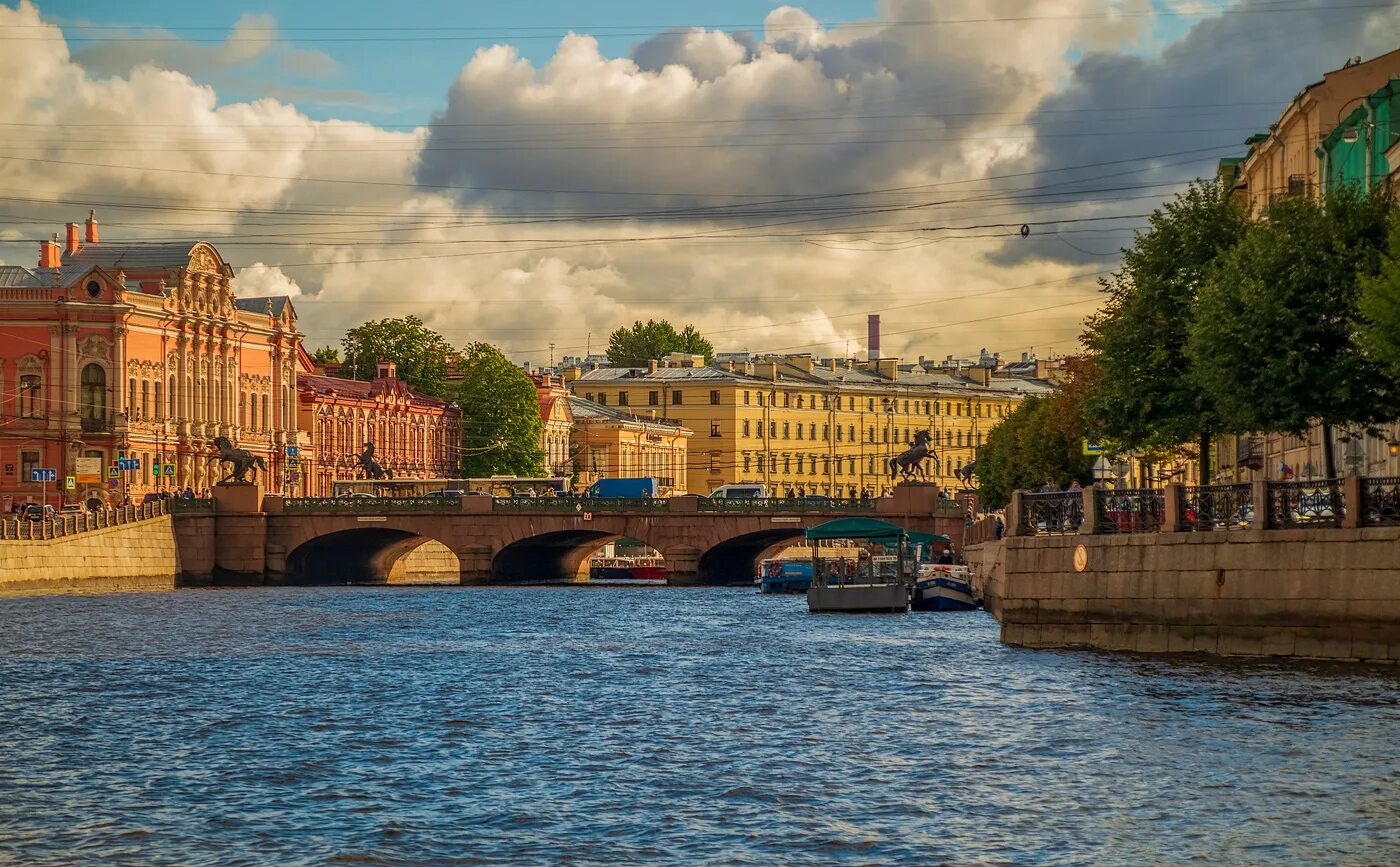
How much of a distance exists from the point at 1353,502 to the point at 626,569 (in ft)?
285

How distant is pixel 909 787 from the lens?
87.6 ft

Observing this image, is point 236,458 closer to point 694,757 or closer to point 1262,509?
point 1262,509

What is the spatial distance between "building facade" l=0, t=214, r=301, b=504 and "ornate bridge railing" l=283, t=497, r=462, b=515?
7670 millimetres

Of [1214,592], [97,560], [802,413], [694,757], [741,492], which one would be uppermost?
[802,413]

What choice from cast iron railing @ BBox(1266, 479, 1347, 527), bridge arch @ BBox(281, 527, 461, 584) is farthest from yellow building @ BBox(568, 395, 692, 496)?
cast iron railing @ BBox(1266, 479, 1347, 527)

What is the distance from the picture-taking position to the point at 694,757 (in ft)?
98.4

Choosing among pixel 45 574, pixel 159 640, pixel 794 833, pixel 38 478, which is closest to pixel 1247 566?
pixel 794 833

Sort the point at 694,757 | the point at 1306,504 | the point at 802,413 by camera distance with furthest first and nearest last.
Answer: the point at 802,413 → the point at 1306,504 → the point at 694,757

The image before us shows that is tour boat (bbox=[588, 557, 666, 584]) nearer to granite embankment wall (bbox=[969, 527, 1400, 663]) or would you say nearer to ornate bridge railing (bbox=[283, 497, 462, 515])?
ornate bridge railing (bbox=[283, 497, 462, 515])

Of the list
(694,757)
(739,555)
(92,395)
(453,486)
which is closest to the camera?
(694,757)

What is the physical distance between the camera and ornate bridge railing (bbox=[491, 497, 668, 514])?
101 metres

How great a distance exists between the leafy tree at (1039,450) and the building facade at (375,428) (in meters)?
40.4

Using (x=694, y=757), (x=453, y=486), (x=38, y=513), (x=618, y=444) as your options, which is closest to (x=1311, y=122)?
(x=694, y=757)

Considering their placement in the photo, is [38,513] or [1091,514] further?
[38,513]
